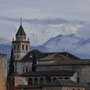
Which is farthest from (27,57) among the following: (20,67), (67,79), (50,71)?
(67,79)

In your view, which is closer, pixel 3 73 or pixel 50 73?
pixel 3 73

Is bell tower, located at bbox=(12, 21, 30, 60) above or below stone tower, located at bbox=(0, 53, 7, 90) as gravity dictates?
above

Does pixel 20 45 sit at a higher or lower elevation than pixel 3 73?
higher

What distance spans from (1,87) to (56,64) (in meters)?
17.6

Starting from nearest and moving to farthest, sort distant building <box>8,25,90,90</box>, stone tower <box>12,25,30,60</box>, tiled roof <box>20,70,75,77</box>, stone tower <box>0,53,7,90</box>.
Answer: stone tower <box>0,53,7,90</box>, distant building <box>8,25,90,90</box>, tiled roof <box>20,70,75,77</box>, stone tower <box>12,25,30,60</box>

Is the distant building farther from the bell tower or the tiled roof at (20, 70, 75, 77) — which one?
the bell tower

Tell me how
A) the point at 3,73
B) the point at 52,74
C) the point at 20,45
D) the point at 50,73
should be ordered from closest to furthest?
the point at 3,73
the point at 52,74
the point at 50,73
the point at 20,45

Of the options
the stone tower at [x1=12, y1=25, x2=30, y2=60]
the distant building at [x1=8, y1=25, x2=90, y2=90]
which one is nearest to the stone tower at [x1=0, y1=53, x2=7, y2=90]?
the distant building at [x1=8, y1=25, x2=90, y2=90]

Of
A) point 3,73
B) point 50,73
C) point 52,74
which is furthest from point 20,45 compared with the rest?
point 3,73

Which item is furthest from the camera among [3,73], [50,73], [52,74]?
[50,73]

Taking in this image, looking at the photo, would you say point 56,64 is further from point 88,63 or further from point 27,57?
point 27,57

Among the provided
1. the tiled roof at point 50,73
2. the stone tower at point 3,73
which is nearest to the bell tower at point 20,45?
the tiled roof at point 50,73

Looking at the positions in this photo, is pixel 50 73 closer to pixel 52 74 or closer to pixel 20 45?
pixel 52 74

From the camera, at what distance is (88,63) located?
10825 centimetres
